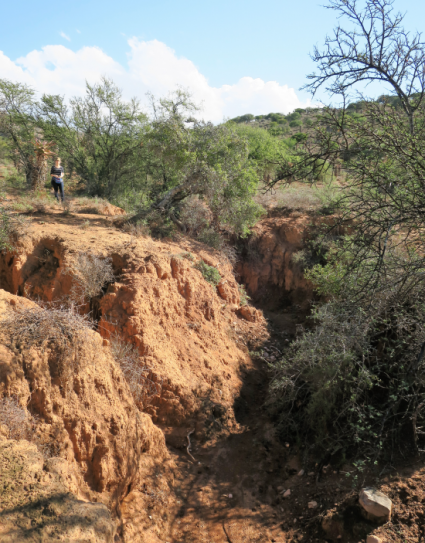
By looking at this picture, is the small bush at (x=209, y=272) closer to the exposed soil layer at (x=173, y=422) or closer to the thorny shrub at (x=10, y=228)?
the exposed soil layer at (x=173, y=422)

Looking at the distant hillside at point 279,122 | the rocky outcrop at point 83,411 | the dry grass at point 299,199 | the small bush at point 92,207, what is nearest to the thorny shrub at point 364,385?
the rocky outcrop at point 83,411

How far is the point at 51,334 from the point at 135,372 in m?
2.09

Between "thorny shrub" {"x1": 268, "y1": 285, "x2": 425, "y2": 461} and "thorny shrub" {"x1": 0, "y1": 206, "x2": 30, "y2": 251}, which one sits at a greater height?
"thorny shrub" {"x1": 0, "y1": 206, "x2": 30, "y2": 251}

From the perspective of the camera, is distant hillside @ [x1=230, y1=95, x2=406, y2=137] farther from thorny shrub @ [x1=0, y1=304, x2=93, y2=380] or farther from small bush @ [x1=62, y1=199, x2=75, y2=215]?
thorny shrub @ [x1=0, y1=304, x2=93, y2=380]

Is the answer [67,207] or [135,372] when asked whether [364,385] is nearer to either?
[135,372]

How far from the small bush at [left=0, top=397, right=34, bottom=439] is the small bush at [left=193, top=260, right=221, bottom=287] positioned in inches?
234

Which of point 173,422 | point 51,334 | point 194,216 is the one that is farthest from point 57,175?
point 51,334

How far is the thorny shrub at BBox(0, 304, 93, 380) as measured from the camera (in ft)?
10.7

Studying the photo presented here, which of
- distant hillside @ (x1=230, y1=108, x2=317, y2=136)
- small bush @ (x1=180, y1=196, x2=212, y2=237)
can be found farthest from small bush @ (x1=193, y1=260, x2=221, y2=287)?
distant hillside @ (x1=230, y1=108, x2=317, y2=136)

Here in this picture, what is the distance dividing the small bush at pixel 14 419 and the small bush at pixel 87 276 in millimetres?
3140

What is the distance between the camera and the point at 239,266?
40.7ft

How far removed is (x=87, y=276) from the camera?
20.1ft

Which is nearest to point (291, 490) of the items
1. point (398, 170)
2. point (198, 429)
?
point (198, 429)

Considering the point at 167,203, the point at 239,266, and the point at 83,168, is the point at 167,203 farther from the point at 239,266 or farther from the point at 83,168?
the point at 83,168
